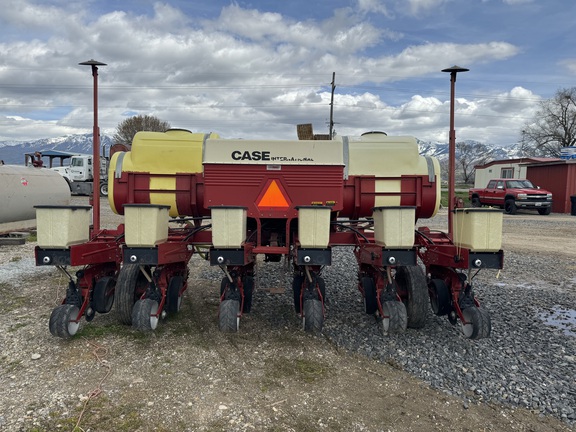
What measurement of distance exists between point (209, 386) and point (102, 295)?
2.04 m

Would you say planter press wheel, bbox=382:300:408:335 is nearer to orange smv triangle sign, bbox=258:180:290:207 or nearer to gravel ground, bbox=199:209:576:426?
gravel ground, bbox=199:209:576:426

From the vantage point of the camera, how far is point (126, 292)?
4.96m

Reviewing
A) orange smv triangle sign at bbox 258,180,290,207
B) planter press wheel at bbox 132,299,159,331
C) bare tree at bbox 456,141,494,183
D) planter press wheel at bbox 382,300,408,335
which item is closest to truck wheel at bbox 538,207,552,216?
planter press wheel at bbox 382,300,408,335

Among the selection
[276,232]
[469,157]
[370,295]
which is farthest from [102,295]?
[469,157]

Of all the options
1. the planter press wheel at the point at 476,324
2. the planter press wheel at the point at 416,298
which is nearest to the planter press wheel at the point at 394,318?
the planter press wheel at the point at 416,298

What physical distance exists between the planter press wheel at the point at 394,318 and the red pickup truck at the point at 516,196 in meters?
19.1

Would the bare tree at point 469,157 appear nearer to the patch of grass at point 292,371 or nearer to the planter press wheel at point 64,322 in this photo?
the patch of grass at point 292,371

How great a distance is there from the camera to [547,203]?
21.0 meters

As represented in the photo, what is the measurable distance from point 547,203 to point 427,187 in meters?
18.9

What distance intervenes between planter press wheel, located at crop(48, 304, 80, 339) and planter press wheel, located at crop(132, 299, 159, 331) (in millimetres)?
635

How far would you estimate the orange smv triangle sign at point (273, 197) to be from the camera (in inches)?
203

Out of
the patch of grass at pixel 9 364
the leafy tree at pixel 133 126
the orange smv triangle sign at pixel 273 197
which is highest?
the leafy tree at pixel 133 126

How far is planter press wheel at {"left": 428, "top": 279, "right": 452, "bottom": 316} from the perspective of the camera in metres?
5.12

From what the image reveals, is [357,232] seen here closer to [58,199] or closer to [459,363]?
[459,363]
